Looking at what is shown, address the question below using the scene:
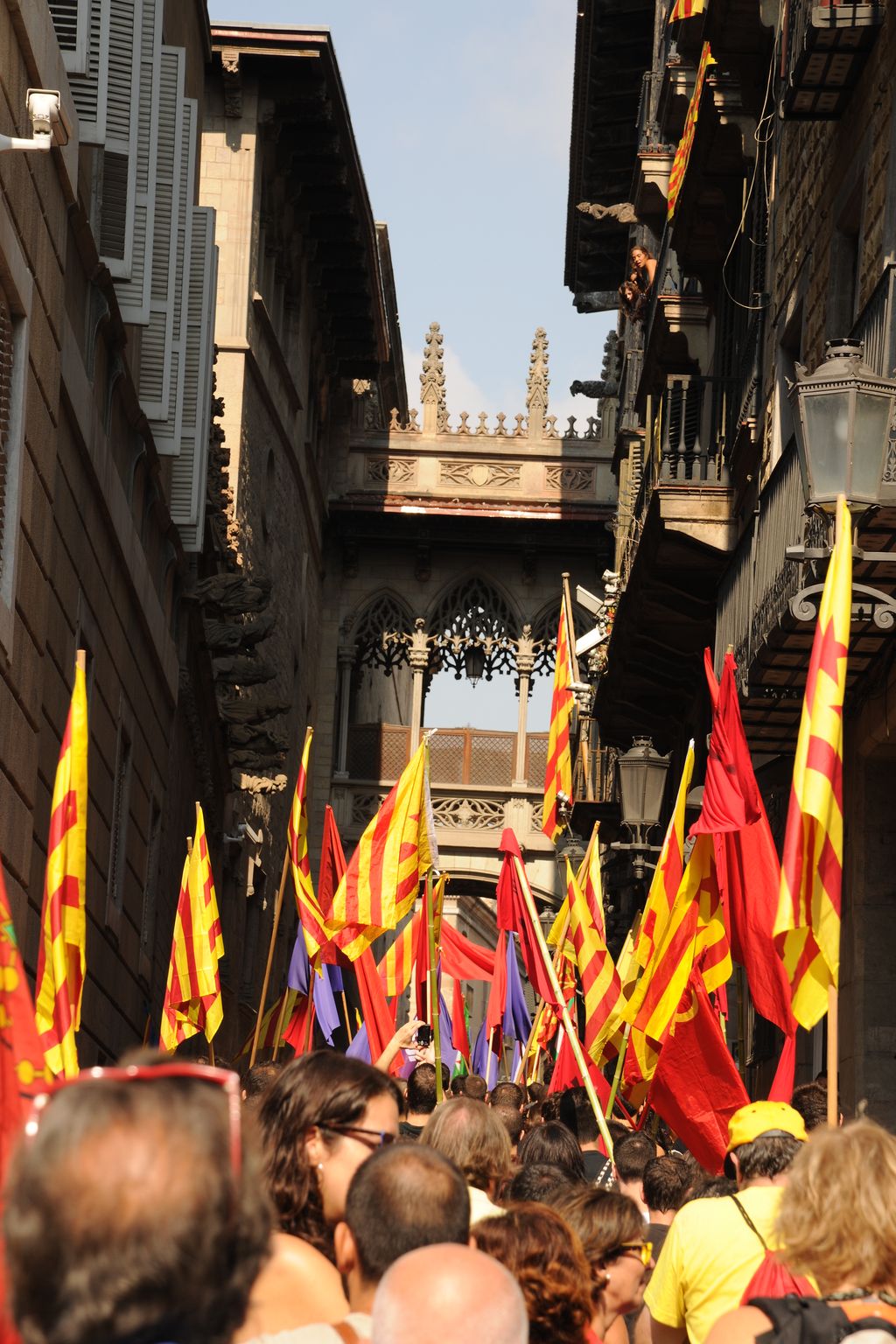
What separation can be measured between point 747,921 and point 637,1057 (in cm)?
124

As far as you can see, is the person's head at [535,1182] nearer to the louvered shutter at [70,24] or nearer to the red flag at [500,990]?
the louvered shutter at [70,24]

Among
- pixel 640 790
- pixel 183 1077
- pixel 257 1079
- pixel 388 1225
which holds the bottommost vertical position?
pixel 257 1079

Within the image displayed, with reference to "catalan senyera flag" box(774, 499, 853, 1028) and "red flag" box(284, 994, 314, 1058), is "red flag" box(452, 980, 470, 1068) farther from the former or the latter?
"catalan senyera flag" box(774, 499, 853, 1028)

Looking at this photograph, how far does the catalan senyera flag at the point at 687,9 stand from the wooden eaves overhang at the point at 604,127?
39.7ft

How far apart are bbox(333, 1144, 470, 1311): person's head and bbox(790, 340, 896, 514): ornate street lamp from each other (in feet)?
20.5

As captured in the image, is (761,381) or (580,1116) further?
(761,381)

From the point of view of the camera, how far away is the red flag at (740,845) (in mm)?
9797

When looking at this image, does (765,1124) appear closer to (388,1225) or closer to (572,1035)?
(388,1225)

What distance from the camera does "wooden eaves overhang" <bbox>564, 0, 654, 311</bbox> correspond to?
34562 millimetres

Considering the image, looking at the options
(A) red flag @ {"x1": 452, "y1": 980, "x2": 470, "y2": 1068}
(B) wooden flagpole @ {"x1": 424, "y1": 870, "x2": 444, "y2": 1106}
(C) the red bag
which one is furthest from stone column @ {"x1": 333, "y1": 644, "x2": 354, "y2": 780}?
(C) the red bag

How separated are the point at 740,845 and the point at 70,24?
7935mm

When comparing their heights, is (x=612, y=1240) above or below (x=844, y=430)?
below

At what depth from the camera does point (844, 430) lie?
9.97 m

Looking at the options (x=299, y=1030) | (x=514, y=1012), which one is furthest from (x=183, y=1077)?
(x=514, y=1012)
